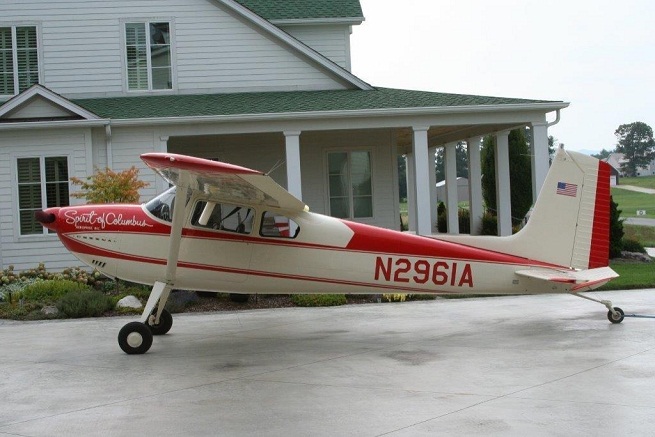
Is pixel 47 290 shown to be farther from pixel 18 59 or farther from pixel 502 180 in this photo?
pixel 502 180

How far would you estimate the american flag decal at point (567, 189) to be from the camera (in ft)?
36.8

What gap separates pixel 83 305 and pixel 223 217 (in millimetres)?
4530

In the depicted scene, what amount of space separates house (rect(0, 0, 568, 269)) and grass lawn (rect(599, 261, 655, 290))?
2769 mm

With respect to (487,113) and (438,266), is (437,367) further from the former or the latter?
(487,113)

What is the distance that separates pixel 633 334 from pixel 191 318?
6720mm

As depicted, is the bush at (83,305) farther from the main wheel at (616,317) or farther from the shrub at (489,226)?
the shrub at (489,226)

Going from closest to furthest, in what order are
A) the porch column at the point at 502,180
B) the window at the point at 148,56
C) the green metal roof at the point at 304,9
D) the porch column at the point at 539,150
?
1. the porch column at the point at 539,150
2. the window at the point at 148,56
3. the porch column at the point at 502,180
4. the green metal roof at the point at 304,9

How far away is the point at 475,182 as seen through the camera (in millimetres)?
25000

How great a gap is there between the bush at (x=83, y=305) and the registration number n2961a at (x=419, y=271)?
562 centimetres

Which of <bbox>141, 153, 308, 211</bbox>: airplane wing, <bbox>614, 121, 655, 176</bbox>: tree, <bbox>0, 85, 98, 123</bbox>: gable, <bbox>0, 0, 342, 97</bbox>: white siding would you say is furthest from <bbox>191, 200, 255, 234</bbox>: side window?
<bbox>614, 121, 655, 176</bbox>: tree

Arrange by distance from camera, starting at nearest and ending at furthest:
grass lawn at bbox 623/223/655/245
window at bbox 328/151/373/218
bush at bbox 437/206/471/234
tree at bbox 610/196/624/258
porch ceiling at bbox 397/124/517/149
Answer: porch ceiling at bbox 397/124/517/149 < tree at bbox 610/196/624/258 < window at bbox 328/151/373/218 < bush at bbox 437/206/471/234 < grass lawn at bbox 623/223/655/245

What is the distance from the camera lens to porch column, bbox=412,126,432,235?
19.0 m

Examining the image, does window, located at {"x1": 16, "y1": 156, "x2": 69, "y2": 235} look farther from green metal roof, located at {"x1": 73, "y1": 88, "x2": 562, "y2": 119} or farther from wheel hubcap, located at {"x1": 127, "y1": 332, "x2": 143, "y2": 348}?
wheel hubcap, located at {"x1": 127, "y1": 332, "x2": 143, "y2": 348}

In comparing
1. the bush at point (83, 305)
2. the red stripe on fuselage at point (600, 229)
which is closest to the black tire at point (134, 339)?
the bush at point (83, 305)
